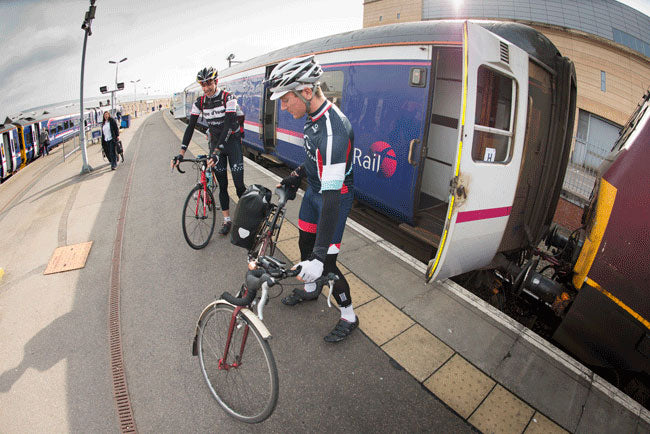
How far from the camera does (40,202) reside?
698 centimetres

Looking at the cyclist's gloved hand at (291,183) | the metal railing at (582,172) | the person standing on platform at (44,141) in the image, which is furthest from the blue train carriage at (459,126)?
the person standing on platform at (44,141)

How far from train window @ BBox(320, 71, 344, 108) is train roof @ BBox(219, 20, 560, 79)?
1.46ft

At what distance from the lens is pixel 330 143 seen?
A: 198 cm

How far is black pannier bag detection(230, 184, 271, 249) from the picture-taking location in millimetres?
2309

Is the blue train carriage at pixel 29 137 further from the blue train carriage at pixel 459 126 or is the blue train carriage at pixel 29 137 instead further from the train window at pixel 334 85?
the train window at pixel 334 85

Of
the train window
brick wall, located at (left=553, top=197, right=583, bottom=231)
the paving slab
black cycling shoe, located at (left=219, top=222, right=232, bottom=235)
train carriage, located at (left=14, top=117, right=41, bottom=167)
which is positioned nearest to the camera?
the paving slab

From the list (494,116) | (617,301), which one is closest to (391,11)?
(494,116)

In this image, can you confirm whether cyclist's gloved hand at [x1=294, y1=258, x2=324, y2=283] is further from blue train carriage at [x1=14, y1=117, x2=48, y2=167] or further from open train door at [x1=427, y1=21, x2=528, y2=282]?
blue train carriage at [x1=14, y1=117, x2=48, y2=167]

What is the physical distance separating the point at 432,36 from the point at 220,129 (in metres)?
3.12

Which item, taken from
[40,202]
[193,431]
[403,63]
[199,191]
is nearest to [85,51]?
[40,202]

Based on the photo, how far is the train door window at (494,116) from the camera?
3.02 metres

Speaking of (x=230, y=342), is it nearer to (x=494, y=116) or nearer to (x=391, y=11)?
(x=494, y=116)

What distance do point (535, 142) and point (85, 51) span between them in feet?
41.4

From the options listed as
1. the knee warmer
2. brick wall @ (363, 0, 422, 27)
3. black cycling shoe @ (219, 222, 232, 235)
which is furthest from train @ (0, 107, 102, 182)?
brick wall @ (363, 0, 422, 27)
